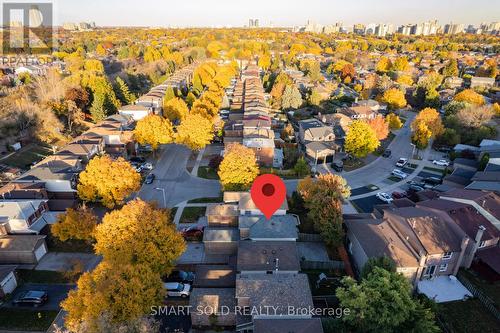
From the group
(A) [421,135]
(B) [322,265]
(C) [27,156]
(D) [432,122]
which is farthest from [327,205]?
(C) [27,156]

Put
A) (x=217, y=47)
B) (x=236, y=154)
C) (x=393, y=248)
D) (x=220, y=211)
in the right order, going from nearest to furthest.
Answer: (x=393, y=248)
(x=220, y=211)
(x=236, y=154)
(x=217, y=47)

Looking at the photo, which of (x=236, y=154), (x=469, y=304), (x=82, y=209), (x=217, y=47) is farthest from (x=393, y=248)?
(x=217, y=47)

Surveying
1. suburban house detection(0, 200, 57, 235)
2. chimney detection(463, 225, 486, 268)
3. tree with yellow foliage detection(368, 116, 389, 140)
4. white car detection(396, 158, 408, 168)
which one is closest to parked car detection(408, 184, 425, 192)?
white car detection(396, 158, 408, 168)

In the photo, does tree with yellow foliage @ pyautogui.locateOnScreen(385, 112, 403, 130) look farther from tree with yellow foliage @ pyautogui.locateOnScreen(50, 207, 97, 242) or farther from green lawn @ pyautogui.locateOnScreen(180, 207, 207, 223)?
tree with yellow foliage @ pyautogui.locateOnScreen(50, 207, 97, 242)

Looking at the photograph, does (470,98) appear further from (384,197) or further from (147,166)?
(147,166)

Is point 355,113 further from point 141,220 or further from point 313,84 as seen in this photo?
point 141,220

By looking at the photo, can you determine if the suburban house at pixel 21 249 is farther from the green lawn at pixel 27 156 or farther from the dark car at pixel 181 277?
the green lawn at pixel 27 156

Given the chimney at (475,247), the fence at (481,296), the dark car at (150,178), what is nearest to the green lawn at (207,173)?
the dark car at (150,178)
